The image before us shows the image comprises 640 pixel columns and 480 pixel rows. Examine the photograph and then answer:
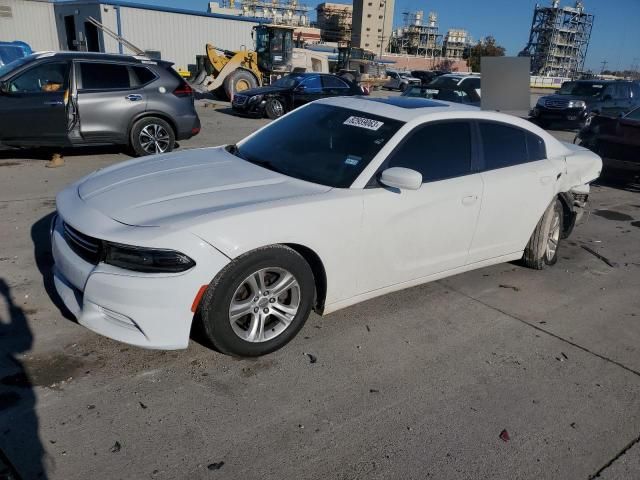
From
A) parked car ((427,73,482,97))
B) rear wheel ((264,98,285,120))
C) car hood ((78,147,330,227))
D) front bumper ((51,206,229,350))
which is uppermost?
parked car ((427,73,482,97))

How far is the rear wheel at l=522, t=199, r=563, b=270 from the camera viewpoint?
4.64 metres

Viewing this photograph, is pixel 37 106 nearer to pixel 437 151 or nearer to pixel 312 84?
pixel 437 151

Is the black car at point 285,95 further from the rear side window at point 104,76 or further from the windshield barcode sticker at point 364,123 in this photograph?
the windshield barcode sticker at point 364,123

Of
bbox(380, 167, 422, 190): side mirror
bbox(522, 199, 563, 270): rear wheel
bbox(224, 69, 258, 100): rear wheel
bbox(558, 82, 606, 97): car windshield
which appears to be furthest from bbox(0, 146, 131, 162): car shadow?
bbox(558, 82, 606, 97): car windshield

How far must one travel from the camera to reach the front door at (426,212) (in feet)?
11.2

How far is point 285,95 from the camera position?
1575cm

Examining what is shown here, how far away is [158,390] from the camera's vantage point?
281cm

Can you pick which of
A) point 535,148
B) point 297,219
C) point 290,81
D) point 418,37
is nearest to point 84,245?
point 297,219

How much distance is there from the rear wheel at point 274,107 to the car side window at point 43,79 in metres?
8.29

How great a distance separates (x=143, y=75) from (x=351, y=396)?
7267mm

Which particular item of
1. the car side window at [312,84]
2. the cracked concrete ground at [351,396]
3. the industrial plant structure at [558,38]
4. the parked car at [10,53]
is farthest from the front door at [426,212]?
the industrial plant structure at [558,38]

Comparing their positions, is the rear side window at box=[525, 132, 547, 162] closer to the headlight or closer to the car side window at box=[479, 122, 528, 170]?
the car side window at box=[479, 122, 528, 170]

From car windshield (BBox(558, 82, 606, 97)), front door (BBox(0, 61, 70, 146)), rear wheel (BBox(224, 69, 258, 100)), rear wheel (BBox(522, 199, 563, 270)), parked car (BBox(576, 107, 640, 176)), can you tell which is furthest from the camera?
rear wheel (BBox(224, 69, 258, 100))

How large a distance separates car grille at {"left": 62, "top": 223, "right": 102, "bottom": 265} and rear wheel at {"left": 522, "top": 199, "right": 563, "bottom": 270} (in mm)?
3714
